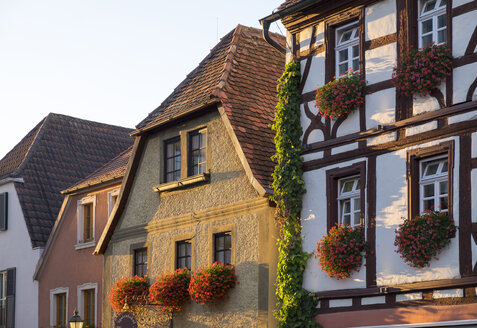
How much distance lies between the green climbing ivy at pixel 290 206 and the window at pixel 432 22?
3.12 m

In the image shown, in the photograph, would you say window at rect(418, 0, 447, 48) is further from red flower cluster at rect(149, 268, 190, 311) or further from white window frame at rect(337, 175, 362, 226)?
red flower cluster at rect(149, 268, 190, 311)

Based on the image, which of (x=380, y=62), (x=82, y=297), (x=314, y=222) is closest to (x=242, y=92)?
(x=314, y=222)

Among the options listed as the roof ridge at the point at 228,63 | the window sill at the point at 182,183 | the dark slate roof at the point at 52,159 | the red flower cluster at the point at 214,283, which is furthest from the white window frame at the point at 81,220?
the red flower cluster at the point at 214,283

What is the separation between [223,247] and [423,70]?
6579 mm

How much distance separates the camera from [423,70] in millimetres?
15773

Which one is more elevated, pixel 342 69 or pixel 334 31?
pixel 334 31

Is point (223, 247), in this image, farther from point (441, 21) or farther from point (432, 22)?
point (441, 21)

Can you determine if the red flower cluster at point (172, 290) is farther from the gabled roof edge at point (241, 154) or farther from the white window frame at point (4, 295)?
the white window frame at point (4, 295)

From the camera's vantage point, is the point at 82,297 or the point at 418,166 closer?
the point at 418,166

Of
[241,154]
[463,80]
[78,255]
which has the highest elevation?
[463,80]

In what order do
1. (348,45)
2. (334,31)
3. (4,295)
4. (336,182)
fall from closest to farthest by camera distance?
(336,182) < (348,45) < (334,31) < (4,295)

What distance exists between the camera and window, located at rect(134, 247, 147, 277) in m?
23.0

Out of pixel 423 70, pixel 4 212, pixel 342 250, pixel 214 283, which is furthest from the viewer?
pixel 4 212

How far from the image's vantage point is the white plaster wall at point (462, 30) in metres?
15.4
